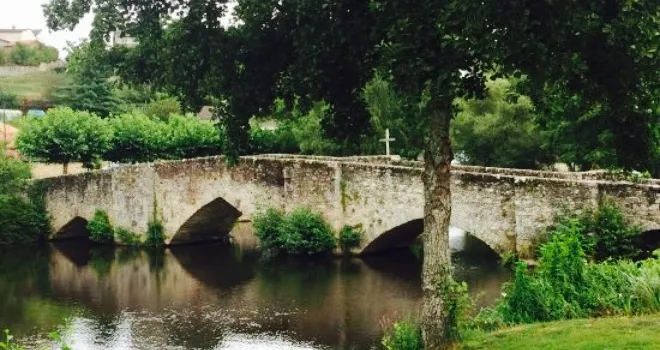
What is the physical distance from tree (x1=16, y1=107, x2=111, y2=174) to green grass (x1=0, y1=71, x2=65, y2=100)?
113 ft

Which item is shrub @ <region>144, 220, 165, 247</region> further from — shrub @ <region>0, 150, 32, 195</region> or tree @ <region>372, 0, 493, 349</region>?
tree @ <region>372, 0, 493, 349</region>

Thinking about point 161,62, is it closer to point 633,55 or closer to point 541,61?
point 541,61

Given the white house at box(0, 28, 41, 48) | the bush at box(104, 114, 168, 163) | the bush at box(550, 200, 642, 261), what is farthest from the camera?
the white house at box(0, 28, 41, 48)

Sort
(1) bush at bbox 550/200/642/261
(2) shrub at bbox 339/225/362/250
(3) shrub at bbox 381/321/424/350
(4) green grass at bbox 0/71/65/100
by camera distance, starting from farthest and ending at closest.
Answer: (4) green grass at bbox 0/71/65/100
(2) shrub at bbox 339/225/362/250
(1) bush at bbox 550/200/642/261
(3) shrub at bbox 381/321/424/350

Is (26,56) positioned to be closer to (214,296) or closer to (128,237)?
(128,237)

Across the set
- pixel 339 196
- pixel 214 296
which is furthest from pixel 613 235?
pixel 214 296

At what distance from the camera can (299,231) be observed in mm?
25594

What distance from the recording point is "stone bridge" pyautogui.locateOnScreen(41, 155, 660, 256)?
63.7 feet

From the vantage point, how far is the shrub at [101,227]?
3095 centimetres

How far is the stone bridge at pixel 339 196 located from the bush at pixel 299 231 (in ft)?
1.06

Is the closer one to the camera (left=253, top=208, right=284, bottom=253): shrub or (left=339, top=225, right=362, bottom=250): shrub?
(left=339, top=225, right=362, bottom=250): shrub

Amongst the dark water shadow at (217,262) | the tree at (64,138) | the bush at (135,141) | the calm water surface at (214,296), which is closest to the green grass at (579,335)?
the calm water surface at (214,296)

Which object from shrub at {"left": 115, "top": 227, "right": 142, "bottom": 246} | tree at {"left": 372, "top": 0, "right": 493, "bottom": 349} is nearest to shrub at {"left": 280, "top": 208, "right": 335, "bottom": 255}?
shrub at {"left": 115, "top": 227, "right": 142, "bottom": 246}

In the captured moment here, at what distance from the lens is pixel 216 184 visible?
91.8 ft
